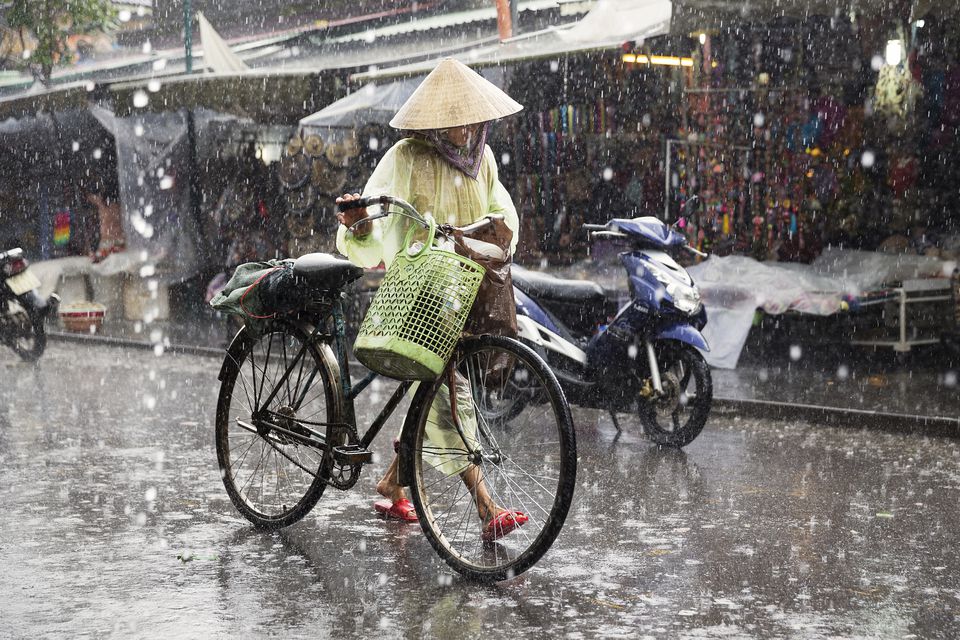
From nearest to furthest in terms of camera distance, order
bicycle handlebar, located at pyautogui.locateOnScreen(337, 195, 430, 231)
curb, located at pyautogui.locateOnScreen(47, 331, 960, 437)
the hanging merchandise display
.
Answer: bicycle handlebar, located at pyautogui.locateOnScreen(337, 195, 430, 231) < curb, located at pyautogui.locateOnScreen(47, 331, 960, 437) < the hanging merchandise display

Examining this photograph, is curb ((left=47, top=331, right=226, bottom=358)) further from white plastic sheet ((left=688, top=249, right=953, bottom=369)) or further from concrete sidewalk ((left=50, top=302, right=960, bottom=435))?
white plastic sheet ((left=688, top=249, right=953, bottom=369))

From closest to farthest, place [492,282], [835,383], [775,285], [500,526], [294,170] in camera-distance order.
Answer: [492,282] → [500,526] → [835,383] → [775,285] → [294,170]

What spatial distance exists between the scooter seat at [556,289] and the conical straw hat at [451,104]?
11.3 ft

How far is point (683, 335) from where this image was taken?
7855 millimetres

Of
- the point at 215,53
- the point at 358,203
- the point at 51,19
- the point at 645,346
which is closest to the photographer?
the point at 358,203

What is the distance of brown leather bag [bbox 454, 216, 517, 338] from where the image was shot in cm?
486

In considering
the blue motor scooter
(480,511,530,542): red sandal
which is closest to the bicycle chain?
(480,511,530,542): red sandal

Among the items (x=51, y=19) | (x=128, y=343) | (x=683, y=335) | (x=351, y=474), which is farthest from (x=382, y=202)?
(x=51, y=19)

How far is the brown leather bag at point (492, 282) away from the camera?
4.86m

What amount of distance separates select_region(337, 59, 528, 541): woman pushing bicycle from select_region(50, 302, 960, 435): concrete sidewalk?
4.05 meters

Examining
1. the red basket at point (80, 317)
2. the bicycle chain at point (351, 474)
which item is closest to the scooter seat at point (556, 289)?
the bicycle chain at point (351, 474)

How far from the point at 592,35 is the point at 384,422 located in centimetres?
808

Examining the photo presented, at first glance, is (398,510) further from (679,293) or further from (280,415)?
(679,293)

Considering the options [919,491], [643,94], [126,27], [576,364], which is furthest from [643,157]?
[126,27]
